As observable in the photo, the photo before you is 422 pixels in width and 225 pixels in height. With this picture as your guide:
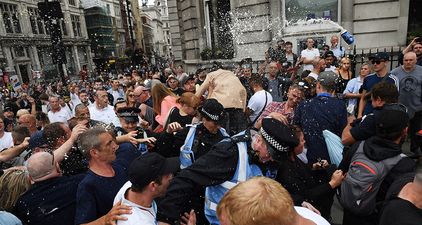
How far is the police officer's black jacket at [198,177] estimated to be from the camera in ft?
7.11

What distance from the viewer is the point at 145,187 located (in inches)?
85.0

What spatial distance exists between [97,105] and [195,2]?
1110cm

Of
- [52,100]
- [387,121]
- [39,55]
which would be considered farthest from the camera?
[39,55]

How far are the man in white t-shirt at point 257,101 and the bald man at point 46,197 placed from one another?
324cm

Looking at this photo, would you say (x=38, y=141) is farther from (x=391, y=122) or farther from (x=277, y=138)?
(x=391, y=122)

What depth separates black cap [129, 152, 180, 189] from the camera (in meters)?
2.13

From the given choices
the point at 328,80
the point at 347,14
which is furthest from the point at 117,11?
the point at 328,80

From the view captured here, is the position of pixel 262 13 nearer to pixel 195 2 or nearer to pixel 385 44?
pixel 385 44

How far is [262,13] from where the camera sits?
10.9 metres

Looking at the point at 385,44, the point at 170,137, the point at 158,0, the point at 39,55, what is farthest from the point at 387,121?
the point at 158,0

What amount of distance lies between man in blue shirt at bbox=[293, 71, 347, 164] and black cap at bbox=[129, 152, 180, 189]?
1.93 m

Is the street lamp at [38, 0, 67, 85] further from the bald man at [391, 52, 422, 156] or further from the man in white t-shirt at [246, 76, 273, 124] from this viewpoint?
the bald man at [391, 52, 422, 156]

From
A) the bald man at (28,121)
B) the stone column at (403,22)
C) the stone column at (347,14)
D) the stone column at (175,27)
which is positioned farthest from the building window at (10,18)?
the stone column at (403,22)

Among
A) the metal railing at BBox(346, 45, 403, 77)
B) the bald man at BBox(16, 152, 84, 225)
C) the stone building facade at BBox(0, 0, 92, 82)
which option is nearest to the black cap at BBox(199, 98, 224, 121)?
the bald man at BBox(16, 152, 84, 225)
